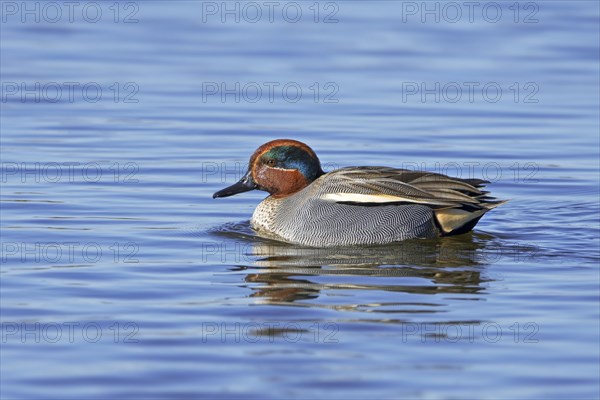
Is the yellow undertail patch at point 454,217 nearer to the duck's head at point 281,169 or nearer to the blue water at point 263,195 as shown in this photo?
the blue water at point 263,195

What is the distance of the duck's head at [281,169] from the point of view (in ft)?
37.8

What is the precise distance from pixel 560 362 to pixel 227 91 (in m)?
10.1

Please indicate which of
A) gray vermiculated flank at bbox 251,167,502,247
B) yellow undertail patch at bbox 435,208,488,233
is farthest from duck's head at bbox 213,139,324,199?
yellow undertail patch at bbox 435,208,488,233

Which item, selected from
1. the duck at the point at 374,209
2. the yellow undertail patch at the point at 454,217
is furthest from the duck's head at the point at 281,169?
the yellow undertail patch at the point at 454,217

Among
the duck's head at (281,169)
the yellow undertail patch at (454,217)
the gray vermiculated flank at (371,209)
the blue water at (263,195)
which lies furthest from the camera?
the duck's head at (281,169)

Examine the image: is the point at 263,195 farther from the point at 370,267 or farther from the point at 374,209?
the point at 370,267

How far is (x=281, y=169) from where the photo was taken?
456 inches

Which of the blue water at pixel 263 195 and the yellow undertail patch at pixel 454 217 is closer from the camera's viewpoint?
the blue water at pixel 263 195

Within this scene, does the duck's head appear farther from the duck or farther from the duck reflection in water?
the duck reflection in water

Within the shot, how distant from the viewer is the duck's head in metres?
11.5

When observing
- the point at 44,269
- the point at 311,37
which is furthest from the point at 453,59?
the point at 44,269

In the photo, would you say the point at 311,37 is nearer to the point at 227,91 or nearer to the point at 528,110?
the point at 227,91

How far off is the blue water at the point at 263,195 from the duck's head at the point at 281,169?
0.41 metres

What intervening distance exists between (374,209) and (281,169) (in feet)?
3.24
